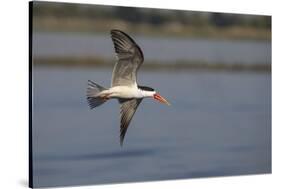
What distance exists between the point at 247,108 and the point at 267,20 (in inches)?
33.7

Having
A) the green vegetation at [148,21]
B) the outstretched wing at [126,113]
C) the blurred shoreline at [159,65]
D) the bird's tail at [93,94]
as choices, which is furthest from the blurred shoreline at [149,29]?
the outstretched wing at [126,113]

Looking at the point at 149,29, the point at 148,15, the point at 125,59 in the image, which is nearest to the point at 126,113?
the point at 125,59

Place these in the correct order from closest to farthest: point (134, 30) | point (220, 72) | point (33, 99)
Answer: point (33, 99)
point (134, 30)
point (220, 72)

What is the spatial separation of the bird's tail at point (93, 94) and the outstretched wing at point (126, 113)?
214mm

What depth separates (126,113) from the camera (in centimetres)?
639

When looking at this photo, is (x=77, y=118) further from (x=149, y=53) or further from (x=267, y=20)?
(x=267, y=20)

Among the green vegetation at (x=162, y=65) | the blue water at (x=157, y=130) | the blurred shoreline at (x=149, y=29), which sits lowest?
the blue water at (x=157, y=130)

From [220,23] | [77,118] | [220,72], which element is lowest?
[77,118]

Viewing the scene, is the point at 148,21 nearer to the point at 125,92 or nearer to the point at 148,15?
the point at 148,15

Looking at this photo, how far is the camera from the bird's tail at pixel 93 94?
627 centimetres

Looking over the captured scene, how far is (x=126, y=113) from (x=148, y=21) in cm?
83

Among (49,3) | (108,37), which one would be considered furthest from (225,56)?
(49,3)

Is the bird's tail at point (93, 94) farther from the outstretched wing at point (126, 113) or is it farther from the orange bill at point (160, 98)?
the orange bill at point (160, 98)

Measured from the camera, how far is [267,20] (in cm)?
711
